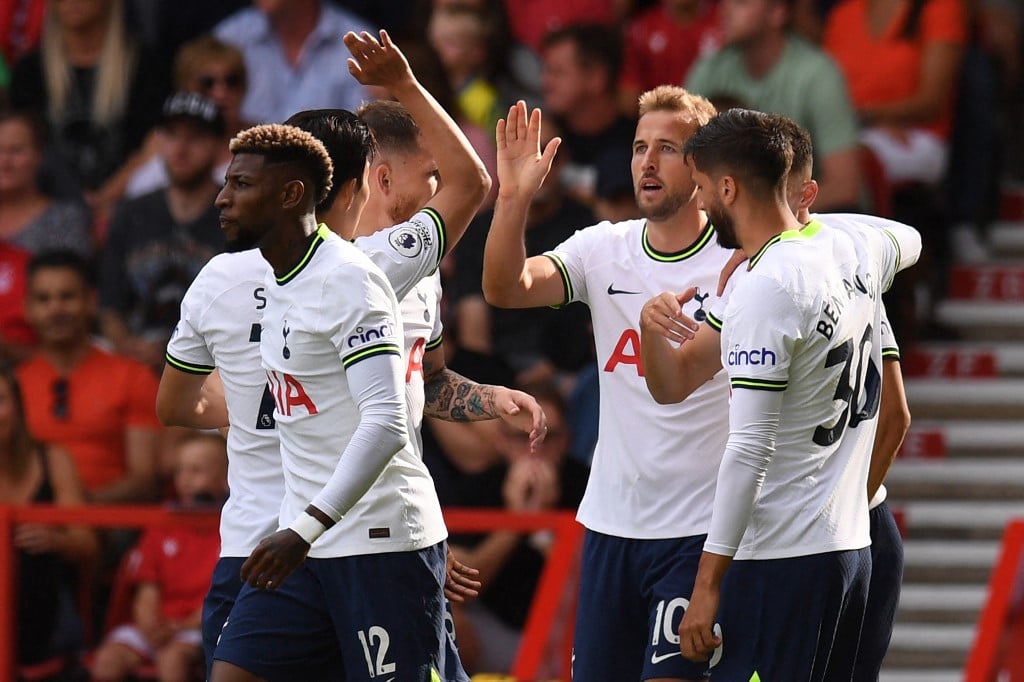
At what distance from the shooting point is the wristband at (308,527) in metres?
4.53

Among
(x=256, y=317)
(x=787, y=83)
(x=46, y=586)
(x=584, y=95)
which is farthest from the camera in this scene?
(x=584, y=95)

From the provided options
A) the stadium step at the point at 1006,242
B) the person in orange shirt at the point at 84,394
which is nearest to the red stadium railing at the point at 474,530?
the person in orange shirt at the point at 84,394

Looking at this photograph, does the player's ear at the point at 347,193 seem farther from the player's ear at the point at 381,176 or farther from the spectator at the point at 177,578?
the spectator at the point at 177,578

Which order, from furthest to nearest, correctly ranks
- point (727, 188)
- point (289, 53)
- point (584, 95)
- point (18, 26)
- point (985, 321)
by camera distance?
point (18, 26) → point (985, 321) → point (289, 53) → point (584, 95) → point (727, 188)

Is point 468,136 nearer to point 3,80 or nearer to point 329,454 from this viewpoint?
point 3,80

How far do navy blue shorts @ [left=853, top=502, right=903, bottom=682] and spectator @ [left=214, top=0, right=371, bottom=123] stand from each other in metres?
5.20

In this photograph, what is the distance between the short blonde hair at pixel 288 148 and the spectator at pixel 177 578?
3550mm

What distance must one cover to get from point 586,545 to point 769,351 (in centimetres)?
129

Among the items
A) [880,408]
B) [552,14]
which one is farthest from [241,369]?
[552,14]

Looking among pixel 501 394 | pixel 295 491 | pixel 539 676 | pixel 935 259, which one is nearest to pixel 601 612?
pixel 501 394

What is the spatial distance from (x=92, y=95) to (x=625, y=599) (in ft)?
20.1

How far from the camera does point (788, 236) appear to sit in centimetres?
492

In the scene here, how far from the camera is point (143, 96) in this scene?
34.8 ft

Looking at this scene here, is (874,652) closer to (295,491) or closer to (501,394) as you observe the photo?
(501,394)
